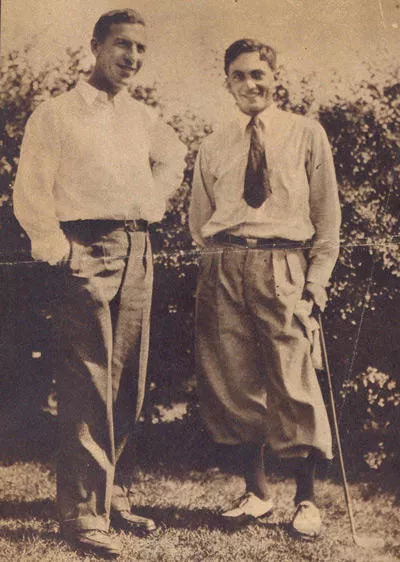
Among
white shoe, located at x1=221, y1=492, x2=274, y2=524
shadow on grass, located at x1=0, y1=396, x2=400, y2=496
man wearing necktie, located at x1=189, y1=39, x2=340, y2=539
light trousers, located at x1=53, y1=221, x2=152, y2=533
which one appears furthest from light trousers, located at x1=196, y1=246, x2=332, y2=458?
light trousers, located at x1=53, y1=221, x2=152, y2=533

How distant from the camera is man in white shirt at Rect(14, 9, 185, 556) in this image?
9.28 feet

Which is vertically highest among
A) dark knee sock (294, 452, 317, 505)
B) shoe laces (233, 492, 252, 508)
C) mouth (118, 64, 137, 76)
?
mouth (118, 64, 137, 76)

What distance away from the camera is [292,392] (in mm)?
2869

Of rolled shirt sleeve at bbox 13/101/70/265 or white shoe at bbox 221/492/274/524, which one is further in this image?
white shoe at bbox 221/492/274/524

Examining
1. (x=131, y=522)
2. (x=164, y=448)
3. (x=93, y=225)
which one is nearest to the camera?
(x=93, y=225)

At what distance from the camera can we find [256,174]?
2.91m

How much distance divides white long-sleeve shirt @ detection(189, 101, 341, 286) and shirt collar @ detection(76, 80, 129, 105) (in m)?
0.40

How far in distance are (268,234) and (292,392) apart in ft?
2.08

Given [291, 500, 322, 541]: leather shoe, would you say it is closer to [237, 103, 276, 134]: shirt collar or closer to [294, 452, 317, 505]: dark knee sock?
[294, 452, 317, 505]: dark knee sock

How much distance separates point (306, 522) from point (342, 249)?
3.66ft

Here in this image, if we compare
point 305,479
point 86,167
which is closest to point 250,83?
point 86,167

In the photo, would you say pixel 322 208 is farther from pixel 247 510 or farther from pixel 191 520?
pixel 191 520

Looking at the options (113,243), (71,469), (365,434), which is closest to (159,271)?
(113,243)

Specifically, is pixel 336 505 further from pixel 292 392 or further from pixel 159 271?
pixel 159 271
